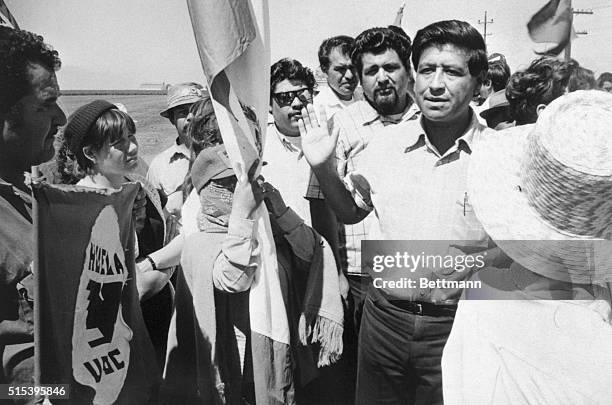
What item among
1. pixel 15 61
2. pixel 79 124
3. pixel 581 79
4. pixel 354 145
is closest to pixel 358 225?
pixel 354 145

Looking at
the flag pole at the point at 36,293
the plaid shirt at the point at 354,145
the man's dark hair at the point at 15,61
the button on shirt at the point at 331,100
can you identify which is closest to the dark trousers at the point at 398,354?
the plaid shirt at the point at 354,145

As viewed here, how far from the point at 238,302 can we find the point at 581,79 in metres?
1.32

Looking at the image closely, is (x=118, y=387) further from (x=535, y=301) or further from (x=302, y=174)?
(x=535, y=301)

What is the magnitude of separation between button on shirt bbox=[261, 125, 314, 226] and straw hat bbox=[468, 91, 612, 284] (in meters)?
0.74

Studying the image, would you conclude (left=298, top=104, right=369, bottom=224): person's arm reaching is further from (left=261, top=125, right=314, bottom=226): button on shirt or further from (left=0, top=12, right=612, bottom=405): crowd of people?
(left=261, top=125, right=314, bottom=226): button on shirt

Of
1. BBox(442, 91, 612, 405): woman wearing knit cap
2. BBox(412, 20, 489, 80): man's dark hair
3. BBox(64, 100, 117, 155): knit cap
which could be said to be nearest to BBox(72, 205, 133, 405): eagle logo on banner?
BBox(64, 100, 117, 155): knit cap

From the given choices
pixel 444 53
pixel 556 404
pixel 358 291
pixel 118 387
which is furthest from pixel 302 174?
pixel 556 404

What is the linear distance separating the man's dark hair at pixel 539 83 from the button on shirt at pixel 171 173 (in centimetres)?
123

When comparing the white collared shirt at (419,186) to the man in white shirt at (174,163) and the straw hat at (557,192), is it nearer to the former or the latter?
the straw hat at (557,192)

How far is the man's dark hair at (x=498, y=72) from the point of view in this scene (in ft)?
6.55

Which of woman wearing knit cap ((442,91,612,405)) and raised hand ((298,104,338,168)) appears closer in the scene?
woman wearing knit cap ((442,91,612,405))

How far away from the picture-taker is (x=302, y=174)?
2232mm

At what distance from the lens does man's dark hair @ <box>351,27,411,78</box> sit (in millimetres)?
2027

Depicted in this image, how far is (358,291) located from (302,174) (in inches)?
18.6
